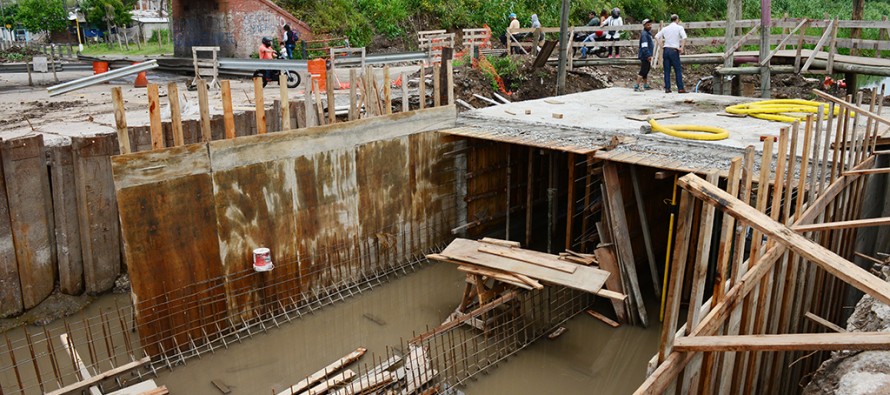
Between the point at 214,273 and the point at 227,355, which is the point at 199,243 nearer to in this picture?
the point at 214,273

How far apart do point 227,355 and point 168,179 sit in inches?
105

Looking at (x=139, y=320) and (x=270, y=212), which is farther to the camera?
(x=270, y=212)

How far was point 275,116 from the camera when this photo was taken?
11547 millimetres

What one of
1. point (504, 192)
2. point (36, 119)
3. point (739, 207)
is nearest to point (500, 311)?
point (504, 192)

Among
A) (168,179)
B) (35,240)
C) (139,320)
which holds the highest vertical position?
(168,179)

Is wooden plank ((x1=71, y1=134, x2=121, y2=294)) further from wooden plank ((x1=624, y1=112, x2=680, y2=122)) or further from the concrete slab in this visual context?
wooden plank ((x1=624, y1=112, x2=680, y2=122))

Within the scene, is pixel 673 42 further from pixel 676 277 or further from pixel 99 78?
pixel 676 277

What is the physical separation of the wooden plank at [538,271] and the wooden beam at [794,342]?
4713 millimetres

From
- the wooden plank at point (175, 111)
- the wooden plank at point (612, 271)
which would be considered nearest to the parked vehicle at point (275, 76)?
the wooden plank at point (175, 111)

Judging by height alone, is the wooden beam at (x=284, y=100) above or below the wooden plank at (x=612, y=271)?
above

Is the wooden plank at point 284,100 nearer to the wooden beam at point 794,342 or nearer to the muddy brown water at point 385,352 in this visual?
the muddy brown water at point 385,352

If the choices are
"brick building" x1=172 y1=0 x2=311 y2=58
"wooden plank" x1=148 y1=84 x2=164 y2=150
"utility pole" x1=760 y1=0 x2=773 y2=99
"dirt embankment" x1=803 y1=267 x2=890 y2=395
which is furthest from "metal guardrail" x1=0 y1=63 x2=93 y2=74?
"dirt embankment" x1=803 y1=267 x2=890 y2=395

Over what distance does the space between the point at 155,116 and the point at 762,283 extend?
739 centimetres

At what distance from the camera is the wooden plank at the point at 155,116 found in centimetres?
820
